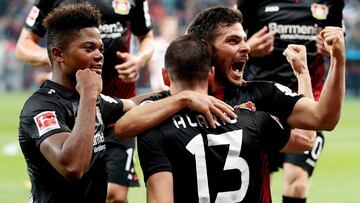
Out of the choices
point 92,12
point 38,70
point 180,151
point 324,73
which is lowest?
point 38,70

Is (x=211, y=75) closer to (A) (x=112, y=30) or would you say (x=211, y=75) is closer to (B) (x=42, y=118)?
(B) (x=42, y=118)

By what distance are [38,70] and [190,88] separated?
25029mm

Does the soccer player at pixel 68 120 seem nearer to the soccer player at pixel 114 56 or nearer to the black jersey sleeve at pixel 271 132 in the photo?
the black jersey sleeve at pixel 271 132

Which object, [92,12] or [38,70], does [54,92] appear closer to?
[92,12]

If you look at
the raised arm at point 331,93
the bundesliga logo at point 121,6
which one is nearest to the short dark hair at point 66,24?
the raised arm at point 331,93

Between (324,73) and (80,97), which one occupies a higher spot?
(80,97)

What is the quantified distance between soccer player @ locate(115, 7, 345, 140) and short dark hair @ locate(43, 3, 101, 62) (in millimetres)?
625

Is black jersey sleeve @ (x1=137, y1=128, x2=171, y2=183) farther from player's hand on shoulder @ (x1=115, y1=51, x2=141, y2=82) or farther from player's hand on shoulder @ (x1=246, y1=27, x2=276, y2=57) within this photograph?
player's hand on shoulder @ (x1=246, y1=27, x2=276, y2=57)

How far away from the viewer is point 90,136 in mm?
5160

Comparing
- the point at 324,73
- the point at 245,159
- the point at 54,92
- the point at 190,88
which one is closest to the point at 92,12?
the point at 54,92

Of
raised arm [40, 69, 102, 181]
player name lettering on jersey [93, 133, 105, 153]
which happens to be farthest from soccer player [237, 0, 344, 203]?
raised arm [40, 69, 102, 181]

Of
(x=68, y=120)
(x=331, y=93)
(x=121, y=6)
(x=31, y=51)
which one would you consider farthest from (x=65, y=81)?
(x=121, y=6)

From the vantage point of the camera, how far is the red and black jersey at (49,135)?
17.7ft

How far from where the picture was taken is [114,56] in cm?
821
